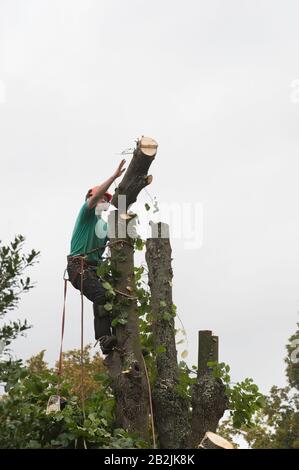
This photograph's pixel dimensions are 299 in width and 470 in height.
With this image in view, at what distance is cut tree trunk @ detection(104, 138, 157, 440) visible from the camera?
27.7 feet

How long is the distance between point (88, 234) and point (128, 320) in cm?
92

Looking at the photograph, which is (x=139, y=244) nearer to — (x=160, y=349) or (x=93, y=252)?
(x=93, y=252)

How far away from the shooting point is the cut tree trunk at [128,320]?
8.44 metres

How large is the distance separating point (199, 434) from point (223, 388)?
481mm

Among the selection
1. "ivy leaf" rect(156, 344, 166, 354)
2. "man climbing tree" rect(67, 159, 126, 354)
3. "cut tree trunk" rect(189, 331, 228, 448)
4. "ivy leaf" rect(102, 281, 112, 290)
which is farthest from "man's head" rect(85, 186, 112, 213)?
"cut tree trunk" rect(189, 331, 228, 448)

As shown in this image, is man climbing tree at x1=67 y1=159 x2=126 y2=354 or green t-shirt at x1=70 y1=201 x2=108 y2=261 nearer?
man climbing tree at x1=67 y1=159 x2=126 y2=354

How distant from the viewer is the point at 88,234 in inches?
352

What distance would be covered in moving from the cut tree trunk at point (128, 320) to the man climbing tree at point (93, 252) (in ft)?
0.39

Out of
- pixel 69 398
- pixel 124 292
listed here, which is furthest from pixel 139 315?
pixel 69 398

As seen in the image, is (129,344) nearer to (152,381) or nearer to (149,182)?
(152,381)

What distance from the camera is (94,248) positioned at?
8.98m

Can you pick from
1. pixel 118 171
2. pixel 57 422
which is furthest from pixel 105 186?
pixel 57 422

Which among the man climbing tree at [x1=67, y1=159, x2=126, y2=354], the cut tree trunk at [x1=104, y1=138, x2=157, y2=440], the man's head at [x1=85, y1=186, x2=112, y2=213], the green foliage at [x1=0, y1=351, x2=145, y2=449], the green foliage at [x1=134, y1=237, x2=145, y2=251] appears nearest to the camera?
the green foliage at [x1=0, y1=351, x2=145, y2=449]

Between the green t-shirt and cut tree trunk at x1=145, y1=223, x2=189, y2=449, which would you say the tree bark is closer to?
the green t-shirt
